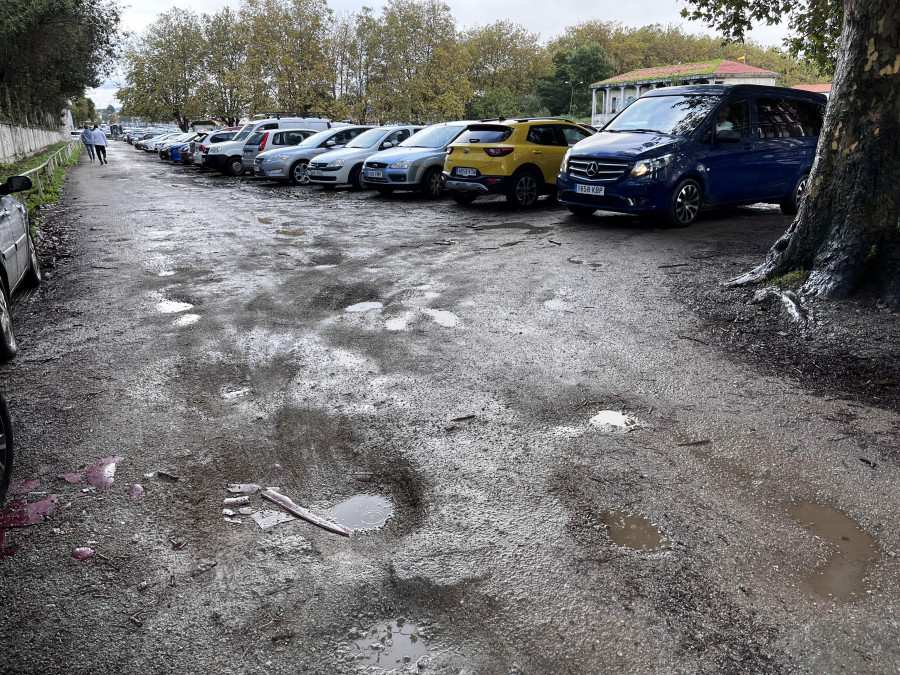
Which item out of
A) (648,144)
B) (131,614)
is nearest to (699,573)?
(131,614)

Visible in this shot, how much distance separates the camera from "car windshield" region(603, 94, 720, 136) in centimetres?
1038

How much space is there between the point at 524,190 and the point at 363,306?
763 centimetres

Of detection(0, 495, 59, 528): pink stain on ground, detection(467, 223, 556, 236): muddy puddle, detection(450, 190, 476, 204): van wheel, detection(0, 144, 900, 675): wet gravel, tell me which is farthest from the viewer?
detection(450, 190, 476, 204): van wheel

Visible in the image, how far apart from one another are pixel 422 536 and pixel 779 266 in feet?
17.2

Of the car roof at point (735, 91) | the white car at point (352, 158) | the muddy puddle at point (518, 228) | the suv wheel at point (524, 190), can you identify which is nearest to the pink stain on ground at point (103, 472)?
the muddy puddle at point (518, 228)

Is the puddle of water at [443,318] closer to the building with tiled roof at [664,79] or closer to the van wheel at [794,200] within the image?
the van wheel at [794,200]

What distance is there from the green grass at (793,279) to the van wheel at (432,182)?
33.6 feet

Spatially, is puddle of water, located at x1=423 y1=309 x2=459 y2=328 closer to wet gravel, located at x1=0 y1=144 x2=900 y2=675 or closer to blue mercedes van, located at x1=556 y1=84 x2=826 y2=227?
wet gravel, located at x1=0 y1=144 x2=900 y2=675

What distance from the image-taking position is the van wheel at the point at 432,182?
1585cm

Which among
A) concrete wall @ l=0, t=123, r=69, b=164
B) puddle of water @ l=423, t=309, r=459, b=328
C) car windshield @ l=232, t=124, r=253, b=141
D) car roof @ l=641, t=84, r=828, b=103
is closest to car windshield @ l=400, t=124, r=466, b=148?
car roof @ l=641, t=84, r=828, b=103

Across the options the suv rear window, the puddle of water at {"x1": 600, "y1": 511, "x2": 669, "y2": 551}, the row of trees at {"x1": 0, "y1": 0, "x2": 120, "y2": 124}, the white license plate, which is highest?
the row of trees at {"x1": 0, "y1": 0, "x2": 120, "y2": 124}

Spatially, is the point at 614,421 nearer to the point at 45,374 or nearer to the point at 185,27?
the point at 45,374

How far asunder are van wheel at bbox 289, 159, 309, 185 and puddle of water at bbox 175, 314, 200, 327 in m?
15.0


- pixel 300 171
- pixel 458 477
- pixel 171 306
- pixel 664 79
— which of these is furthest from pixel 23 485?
pixel 664 79
